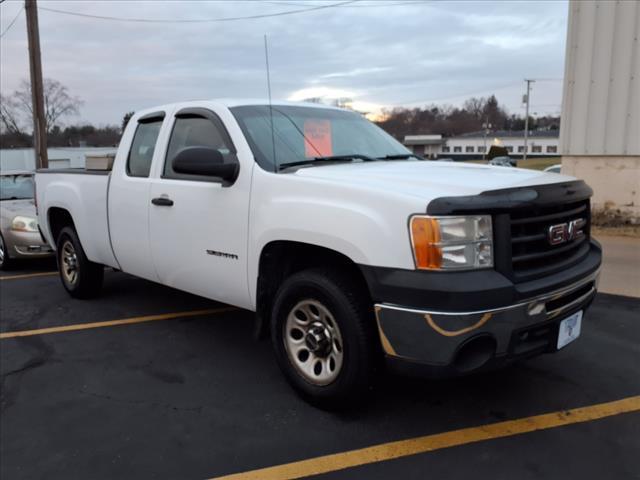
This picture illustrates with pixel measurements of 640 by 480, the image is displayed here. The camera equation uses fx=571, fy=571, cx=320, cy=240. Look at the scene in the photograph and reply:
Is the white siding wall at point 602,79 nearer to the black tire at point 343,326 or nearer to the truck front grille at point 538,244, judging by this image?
the truck front grille at point 538,244

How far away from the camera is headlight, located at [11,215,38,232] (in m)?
8.38

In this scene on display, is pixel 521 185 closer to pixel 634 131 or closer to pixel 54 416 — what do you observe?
pixel 54 416

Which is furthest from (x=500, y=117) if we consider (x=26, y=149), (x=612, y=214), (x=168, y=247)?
(x=168, y=247)

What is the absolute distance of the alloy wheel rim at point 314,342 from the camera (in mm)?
3361

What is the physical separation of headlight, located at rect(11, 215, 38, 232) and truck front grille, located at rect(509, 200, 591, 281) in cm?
749

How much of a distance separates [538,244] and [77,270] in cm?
494

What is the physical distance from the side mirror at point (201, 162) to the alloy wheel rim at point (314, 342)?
1.04 meters

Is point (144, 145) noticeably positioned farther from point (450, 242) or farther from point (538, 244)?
point (538, 244)

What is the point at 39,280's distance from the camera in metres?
7.75

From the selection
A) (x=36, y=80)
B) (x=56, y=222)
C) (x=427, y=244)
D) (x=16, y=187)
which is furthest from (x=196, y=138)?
(x=36, y=80)

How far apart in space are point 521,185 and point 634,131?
7700 mm

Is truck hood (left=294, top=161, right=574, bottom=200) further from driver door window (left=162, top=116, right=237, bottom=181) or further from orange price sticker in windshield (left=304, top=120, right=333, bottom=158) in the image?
driver door window (left=162, top=116, right=237, bottom=181)

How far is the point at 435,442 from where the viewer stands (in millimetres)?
3215

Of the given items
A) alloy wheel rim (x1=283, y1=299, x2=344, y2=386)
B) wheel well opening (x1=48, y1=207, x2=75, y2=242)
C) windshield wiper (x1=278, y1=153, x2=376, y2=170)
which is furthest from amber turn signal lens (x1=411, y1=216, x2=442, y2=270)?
wheel well opening (x1=48, y1=207, x2=75, y2=242)
